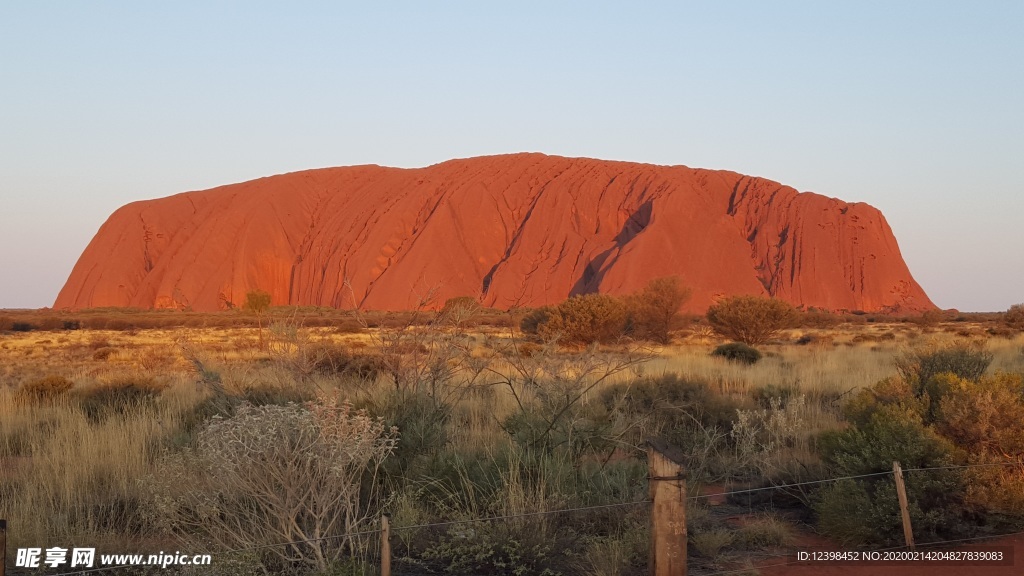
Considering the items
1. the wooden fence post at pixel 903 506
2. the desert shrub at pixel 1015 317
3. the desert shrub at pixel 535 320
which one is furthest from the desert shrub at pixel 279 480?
the desert shrub at pixel 1015 317

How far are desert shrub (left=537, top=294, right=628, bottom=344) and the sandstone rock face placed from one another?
100 feet

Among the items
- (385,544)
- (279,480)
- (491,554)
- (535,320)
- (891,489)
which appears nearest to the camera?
(385,544)

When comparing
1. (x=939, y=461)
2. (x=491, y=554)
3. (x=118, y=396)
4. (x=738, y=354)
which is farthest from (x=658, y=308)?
(x=491, y=554)

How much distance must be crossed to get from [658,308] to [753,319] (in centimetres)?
354

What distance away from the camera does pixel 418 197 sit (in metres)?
68.8

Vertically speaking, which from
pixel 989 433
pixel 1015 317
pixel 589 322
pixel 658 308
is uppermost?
pixel 989 433

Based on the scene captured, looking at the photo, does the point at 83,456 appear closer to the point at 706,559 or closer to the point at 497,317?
the point at 706,559

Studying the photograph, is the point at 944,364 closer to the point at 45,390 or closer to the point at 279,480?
the point at 279,480

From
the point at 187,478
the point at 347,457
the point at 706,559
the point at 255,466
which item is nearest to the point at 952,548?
the point at 706,559

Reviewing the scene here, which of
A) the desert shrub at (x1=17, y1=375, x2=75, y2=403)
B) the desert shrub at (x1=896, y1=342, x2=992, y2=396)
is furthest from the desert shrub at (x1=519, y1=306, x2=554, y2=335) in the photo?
the desert shrub at (x1=896, y1=342, x2=992, y2=396)

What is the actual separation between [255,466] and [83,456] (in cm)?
333

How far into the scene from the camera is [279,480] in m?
4.43

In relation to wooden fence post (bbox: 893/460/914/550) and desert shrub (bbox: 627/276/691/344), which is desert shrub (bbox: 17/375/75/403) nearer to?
wooden fence post (bbox: 893/460/914/550)

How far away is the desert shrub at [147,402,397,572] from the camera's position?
4.38m
